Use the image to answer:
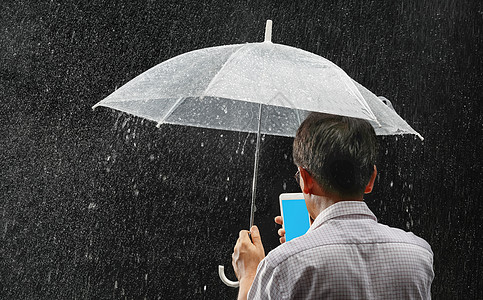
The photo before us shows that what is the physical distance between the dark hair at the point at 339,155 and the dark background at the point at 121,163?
151cm

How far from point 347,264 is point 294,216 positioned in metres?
0.94

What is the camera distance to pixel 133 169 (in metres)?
2.60

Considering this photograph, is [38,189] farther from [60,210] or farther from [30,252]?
[30,252]

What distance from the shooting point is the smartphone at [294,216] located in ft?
6.18

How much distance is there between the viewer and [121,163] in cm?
260

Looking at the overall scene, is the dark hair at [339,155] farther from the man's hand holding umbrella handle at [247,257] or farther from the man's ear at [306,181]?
the man's hand holding umbrella handle at [247,257]

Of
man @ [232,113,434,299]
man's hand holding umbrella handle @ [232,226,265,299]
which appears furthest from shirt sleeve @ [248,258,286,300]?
man's hand holding umbrella handle @ [232,226,265,299]

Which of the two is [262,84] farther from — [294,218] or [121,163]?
[121,163]

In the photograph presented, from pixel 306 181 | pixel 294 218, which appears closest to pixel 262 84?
pixel 306 181

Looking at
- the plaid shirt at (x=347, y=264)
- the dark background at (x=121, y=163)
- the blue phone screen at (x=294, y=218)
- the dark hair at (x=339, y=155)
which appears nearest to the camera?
the plaid shirt at (x=347, y=264)

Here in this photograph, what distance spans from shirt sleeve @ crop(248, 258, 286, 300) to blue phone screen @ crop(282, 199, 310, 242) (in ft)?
2.63

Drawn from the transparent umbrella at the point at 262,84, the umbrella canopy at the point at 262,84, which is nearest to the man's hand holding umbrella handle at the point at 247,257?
the transparent umbrella at the point at 262,84

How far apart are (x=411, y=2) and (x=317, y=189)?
85.1 inches

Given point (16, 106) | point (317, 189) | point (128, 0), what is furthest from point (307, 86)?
point (16, 106)
